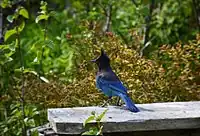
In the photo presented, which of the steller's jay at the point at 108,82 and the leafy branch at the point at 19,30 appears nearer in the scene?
the steller's jay at the point at 108,82

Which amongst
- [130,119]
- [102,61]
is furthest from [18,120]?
[130,119]

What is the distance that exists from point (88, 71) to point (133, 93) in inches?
19.2

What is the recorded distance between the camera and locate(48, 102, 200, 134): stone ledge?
118 inches

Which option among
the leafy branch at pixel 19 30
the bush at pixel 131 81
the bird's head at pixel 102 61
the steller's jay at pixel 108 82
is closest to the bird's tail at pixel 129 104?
the steller's jay at pixel 108 82

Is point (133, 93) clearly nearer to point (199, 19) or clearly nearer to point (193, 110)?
point (193, 110)

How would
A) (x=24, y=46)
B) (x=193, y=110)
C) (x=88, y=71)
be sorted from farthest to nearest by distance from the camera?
(x=24, y=46) < (x=88, y=71) < (x=193, y=110)

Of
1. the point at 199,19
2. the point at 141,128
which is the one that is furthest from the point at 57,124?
the point at 199,19

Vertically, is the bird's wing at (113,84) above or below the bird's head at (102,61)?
below

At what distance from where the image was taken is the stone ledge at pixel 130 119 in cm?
300

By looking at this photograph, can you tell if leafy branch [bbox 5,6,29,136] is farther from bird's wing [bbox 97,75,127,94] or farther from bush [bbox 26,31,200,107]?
bird's wing [bbox 97,75,127,94]

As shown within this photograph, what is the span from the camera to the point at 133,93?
13.4ft

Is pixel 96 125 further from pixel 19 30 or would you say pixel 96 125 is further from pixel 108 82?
pixel 19 30

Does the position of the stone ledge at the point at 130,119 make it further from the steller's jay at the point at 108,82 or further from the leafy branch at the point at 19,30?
the leafy branch at the point at 19,30

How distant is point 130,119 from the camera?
305cm
